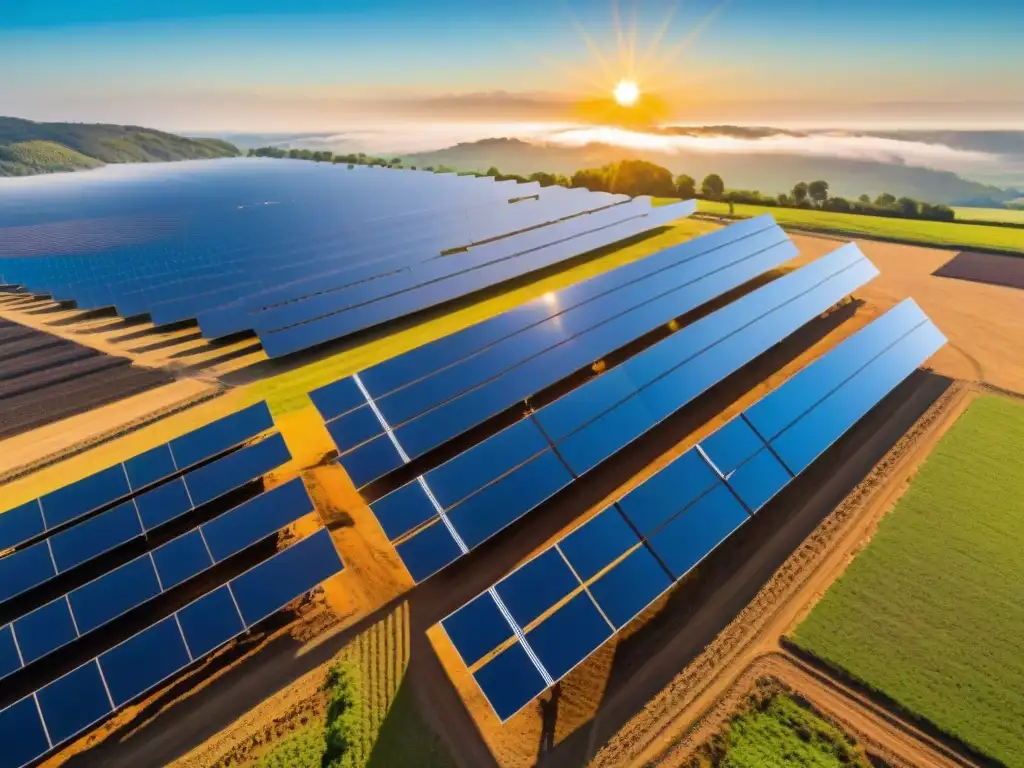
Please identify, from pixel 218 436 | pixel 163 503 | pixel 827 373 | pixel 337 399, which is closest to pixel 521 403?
pixel 337 399

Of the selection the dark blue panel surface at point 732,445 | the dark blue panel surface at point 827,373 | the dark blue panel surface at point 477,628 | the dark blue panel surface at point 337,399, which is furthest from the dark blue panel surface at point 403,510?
the dark blue panel surface at point 827,373

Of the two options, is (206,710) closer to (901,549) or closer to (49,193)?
(901,549)

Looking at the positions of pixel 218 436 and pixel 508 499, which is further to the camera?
pixel 218 436

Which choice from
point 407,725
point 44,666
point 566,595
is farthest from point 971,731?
point 44,666

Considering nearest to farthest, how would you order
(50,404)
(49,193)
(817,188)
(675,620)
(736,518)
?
(675,620) < (736,518) < (50,404) < (817,188) < (49,193)

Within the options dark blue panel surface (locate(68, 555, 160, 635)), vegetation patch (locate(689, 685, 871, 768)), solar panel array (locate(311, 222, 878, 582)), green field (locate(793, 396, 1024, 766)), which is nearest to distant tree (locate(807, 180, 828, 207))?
solar panel array (locate(311, 222, 878, 582))

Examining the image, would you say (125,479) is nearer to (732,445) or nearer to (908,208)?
(732,445)

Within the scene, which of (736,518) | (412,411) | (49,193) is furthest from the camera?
(49,193)
